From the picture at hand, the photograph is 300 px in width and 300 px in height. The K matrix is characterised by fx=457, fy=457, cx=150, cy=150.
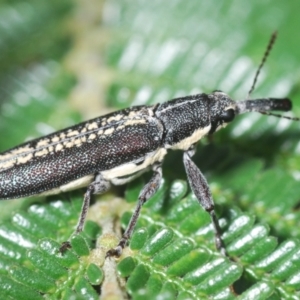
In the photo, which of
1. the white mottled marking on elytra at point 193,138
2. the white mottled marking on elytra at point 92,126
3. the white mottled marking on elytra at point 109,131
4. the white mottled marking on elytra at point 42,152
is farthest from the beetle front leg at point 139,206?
the white mottled marking on elytra at point 42,152

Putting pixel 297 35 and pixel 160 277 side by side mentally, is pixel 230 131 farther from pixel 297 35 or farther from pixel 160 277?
pixel 160 277

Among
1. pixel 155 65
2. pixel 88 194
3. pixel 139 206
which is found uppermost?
pixel 155 65

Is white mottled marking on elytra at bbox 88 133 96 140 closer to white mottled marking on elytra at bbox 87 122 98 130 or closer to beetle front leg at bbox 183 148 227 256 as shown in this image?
white mottled marking on elytra at bbox 87 122 98 130

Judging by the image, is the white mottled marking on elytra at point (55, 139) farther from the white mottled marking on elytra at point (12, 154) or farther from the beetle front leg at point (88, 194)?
the beetle front leg at point (88, 194)

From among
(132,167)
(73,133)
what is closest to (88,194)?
(132,167)

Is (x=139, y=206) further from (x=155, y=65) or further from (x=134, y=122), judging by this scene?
(x=155, y=65)

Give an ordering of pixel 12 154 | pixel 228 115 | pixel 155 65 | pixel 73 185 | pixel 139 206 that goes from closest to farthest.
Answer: pixel 139 206 → pixel 73 185 → pixel 12 154 → pixel 228 115 → pixel 155 65

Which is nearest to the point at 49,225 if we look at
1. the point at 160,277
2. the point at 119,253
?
the point at 119,253
